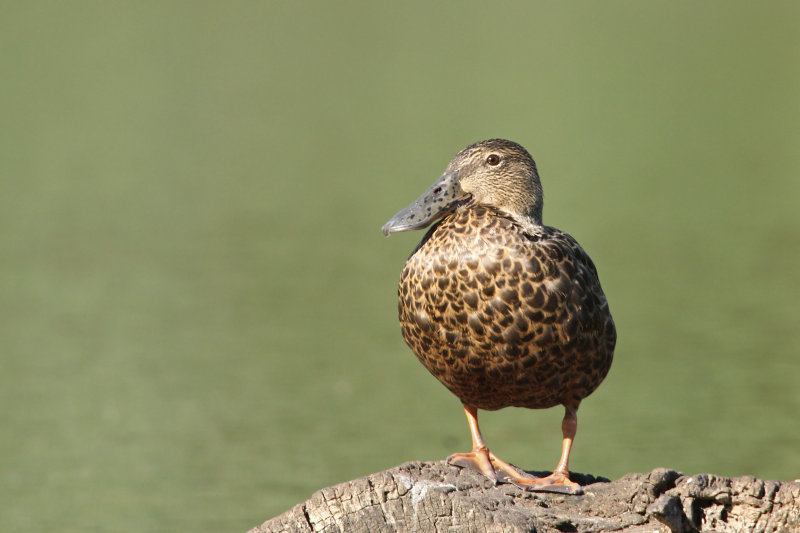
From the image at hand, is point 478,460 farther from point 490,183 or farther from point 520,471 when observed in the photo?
point 490,183

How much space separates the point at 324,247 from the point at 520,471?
13528 millimetres

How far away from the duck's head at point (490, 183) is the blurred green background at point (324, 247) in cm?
461

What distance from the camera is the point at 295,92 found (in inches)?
1336

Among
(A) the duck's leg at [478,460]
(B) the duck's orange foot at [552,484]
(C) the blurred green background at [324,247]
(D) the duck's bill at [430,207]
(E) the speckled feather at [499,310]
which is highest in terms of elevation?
(C) the blurred green background at [324,247]

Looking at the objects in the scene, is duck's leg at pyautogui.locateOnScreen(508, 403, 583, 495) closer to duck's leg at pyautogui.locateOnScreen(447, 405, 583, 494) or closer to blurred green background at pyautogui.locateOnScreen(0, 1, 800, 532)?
duck's leg at pyautogui.locateOnScreen(447, 405, 583, 494)

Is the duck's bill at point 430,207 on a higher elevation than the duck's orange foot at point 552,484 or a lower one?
higher

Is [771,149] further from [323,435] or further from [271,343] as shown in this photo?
[323,435]

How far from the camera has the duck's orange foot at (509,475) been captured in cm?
504

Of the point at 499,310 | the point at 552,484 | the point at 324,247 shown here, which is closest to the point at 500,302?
the point at 499,310

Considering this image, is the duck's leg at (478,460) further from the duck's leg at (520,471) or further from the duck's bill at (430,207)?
the duck's bill at (430,207)

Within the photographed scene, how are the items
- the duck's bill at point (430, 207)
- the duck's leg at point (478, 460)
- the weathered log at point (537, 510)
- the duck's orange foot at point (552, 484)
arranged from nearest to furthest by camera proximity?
the weathered log at point (537, 510) < the duck's orange foot at point (552, 484) < the duck's leg at point (478, 460) < the duck's bill at point (430, 207)

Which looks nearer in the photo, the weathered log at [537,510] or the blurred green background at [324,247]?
the weathered log at [537,510]

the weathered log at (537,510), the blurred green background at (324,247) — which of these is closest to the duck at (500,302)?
the weathered log at (537,510)

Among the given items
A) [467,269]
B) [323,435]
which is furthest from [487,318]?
[323,435]
